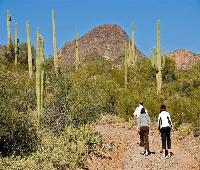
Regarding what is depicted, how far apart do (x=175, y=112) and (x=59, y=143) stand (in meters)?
9.98

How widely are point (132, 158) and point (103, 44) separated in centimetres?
8022

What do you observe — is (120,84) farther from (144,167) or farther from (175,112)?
(144,167)

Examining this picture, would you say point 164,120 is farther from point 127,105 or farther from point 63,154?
point 127,105

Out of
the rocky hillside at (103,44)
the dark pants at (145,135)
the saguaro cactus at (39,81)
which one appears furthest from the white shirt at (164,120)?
the rocky hillside at (103,44)

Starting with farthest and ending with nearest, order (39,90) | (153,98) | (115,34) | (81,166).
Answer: (115,34) < (153,98) < (39,90) < (81,166)

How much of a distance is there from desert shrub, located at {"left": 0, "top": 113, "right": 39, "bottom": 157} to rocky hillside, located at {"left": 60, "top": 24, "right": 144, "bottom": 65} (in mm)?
70749

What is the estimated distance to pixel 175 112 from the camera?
2322 cm

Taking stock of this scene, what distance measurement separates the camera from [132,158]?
589 inches

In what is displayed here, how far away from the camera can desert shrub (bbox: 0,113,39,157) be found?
1502 centimetres

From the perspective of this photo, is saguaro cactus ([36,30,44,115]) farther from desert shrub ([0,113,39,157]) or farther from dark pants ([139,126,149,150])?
dark pants ([139,126,149,150])

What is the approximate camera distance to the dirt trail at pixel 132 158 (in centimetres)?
1392

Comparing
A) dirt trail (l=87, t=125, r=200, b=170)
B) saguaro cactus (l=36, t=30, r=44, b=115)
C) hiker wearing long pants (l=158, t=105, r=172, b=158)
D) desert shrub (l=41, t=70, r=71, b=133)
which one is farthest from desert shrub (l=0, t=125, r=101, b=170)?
saguaro cactus (l=36, t=30, r=44, b=115)

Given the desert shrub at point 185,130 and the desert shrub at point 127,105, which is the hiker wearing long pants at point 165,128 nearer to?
the desert shrub at point 185,130

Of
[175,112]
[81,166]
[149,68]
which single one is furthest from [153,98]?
[149,68]
